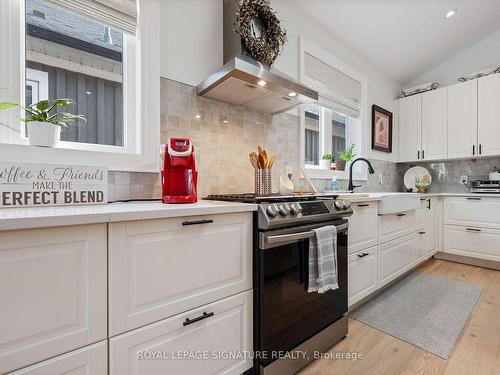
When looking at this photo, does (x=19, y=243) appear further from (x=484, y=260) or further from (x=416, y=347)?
(x=484, y=260)

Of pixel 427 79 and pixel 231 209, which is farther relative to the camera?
pixel 427 79

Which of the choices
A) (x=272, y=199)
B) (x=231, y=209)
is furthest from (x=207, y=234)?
(x=272, y=199)

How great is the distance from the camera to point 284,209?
4.01ft

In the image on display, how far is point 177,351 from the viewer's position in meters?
0.97

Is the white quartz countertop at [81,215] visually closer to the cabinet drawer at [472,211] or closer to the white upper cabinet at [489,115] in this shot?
the cabinet drawer at [472,211]

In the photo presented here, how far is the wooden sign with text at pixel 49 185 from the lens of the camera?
96 cm

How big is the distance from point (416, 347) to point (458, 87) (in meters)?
3.29

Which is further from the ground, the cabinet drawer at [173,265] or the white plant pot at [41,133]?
the white plant pot at [41,133]

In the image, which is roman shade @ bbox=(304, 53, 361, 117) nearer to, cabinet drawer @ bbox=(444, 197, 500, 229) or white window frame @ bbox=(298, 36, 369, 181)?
white window frame @ bbox=(298, 36, 369, 181)

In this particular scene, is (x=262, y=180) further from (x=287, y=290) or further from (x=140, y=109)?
(x=140, y=109)

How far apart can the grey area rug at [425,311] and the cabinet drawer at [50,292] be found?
1.78 meters

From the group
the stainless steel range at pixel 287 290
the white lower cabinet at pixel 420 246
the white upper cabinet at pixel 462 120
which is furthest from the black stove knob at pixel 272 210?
the white upper cabinet at pixel 462 120

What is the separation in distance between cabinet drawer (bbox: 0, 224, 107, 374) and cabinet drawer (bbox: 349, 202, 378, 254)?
61.3 inches

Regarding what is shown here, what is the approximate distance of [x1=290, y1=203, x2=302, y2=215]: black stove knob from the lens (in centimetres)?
126
